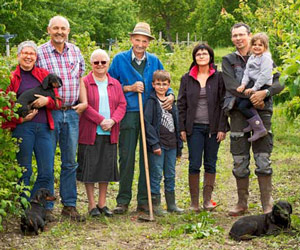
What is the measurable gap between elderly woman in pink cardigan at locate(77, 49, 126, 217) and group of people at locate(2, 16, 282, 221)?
0.01m

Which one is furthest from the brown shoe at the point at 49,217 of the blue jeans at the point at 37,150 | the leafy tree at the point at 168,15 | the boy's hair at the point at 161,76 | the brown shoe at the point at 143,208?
the leafy tree at the point at 168,15

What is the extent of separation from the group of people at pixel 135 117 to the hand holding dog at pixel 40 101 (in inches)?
0.4

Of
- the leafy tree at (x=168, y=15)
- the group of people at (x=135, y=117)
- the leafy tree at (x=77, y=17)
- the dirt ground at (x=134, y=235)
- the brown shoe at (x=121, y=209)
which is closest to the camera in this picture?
the dirt ground at (x=134, y=235)

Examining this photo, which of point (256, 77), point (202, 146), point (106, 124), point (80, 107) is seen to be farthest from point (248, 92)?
point (80, 107)

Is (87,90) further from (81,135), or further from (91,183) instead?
(91,183)

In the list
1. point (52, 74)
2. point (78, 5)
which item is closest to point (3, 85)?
point (52, 74)

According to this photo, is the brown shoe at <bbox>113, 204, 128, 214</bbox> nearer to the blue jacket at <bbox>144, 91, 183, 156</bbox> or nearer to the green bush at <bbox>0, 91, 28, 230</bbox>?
the blue jacket at <bbox>144, 91, 183, 156</bbox>

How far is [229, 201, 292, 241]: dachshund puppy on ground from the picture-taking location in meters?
6.04

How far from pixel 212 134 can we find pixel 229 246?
5.37 feet

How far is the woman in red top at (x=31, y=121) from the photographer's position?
6266 millimetres

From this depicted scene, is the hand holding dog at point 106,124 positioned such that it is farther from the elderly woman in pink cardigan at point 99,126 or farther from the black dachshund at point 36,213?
the black dachshund at point 36,213

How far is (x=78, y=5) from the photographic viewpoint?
3600 cm

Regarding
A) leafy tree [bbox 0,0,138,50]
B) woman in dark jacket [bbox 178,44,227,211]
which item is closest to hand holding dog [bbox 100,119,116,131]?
woman in dark jacket [bbox 178,44,227,211]

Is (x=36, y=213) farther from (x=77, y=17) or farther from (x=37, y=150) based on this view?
(x=77, y=17)
